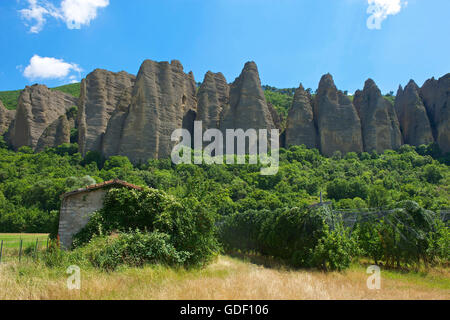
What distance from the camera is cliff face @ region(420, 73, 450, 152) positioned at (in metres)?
54.9

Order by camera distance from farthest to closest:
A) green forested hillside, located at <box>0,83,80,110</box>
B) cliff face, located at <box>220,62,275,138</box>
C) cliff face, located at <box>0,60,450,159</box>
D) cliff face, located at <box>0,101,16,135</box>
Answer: green forested hillside, located at <box>0,83,80,110</box>
cliff face, located at <box>0,101,16,135</box>
cliff face, located at <box>220,62,275,138</box>
cliff face, located at <box>0,60,450,159</box>

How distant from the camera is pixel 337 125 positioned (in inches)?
2237

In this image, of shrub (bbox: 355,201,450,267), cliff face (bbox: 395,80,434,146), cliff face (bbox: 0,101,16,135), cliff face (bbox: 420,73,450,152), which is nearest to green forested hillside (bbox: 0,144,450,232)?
cliff face (bbox: 395,80,434,146)

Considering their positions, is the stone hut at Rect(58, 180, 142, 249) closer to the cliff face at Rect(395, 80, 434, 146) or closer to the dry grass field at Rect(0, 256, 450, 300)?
the dry grass field at Rect(0, 256, 450, 300)

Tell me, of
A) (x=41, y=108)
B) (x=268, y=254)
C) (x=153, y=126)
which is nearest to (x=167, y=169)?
(x=153, y=126)

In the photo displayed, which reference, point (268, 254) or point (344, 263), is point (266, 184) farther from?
point (344, 263)

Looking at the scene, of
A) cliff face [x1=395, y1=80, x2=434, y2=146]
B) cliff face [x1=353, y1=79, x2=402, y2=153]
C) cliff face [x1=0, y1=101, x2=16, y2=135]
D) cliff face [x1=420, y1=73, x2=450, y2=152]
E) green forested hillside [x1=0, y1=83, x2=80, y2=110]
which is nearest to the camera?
cliff face [x1=420, y1=73, x2=450, y2=152]

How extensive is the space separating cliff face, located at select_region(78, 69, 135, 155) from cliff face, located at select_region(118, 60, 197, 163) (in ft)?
18.1

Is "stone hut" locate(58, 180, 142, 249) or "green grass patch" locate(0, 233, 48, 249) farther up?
"stone hut" locate(58, 180, 142, 249)

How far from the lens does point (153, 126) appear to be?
5119cm

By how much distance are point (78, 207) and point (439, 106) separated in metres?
69.5

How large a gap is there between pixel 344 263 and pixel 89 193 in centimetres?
1113
